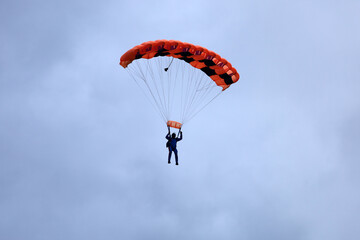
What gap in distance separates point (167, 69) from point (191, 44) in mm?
2172

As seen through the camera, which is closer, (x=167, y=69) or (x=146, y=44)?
(x=146, y=44)

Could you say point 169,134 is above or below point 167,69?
below

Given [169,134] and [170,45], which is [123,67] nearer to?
[170,45]

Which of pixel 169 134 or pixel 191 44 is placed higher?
pixel 191 44

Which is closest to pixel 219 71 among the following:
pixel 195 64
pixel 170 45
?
pixel 195 64

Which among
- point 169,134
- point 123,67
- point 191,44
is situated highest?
point 191,44

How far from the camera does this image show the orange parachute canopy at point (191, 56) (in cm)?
2792

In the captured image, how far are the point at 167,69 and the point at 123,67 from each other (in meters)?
3.16

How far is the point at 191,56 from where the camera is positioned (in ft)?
98.2

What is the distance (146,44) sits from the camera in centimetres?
2788

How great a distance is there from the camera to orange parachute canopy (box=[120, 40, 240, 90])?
27922mm

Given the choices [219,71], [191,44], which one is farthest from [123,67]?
[219,71]

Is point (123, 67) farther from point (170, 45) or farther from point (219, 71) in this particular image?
point (219, 71)

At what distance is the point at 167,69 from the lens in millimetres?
30188
